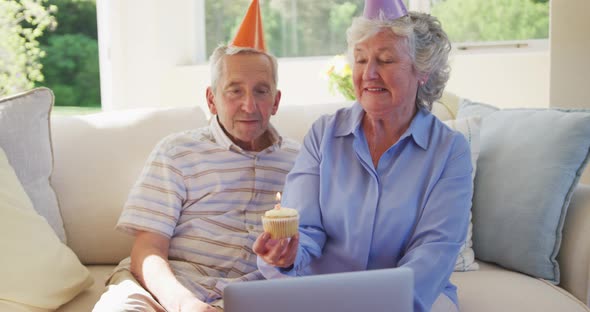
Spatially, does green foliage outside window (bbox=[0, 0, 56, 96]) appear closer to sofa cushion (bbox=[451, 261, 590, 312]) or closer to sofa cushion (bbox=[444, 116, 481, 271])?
sofa cushion (bbox=[444, 116, 481, 271])

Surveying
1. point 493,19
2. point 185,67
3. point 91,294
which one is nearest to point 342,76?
point 493,19

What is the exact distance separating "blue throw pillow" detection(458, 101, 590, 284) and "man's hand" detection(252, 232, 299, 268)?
2.72 feet

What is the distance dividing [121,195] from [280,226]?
3.29 ft

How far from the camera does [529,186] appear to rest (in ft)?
7.28

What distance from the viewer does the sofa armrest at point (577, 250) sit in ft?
7.00

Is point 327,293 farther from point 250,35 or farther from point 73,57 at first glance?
point 73,57

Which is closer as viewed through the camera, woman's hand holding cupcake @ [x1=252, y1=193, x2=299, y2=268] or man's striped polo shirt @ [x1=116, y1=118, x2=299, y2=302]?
woman's hand holding cupcake @ [x1=252, y1=193, x2=299, y2=268]

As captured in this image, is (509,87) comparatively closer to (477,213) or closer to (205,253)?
(477,213)

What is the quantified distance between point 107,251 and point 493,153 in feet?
4.23

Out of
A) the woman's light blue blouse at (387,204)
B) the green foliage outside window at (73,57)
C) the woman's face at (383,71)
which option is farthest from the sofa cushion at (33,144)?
the green foliage outside window at (73,57)

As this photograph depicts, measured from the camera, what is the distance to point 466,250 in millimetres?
2312

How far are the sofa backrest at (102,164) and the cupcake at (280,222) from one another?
3.17 feet

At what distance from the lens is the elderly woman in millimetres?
1863

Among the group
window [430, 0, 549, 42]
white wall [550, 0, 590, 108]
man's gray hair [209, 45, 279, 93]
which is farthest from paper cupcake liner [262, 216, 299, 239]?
window [430, 0, 549, 42]
